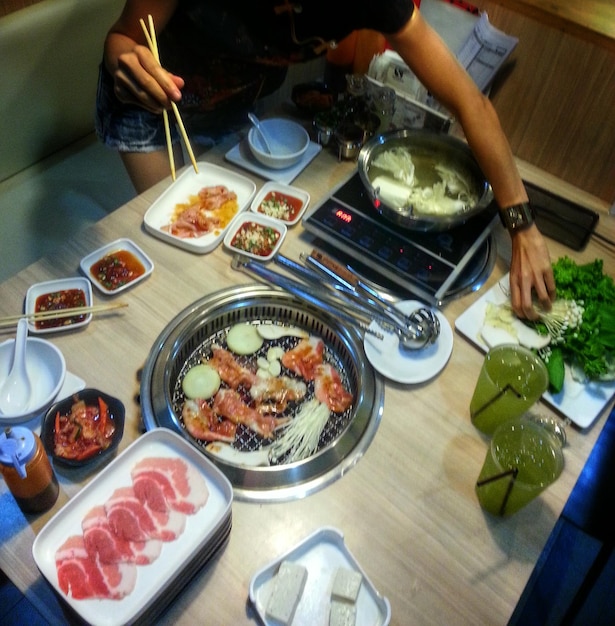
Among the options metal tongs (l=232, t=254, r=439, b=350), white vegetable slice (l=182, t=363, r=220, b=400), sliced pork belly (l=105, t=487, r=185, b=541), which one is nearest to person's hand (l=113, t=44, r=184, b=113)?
metal tongs (l=232, t=254, r=439, b=350)

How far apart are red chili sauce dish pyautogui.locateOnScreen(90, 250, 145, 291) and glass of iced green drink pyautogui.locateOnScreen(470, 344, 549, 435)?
3.14 ft

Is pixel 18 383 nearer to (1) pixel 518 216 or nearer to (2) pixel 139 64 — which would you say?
(2) pixel 139 64

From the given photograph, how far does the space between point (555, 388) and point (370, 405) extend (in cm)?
46

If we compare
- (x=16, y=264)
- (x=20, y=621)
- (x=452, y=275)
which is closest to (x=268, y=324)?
(x=452, y=275)

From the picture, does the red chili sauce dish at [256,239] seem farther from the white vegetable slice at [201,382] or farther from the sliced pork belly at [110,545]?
the sliced pork belly at [110,545]

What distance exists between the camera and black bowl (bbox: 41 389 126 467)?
113cm

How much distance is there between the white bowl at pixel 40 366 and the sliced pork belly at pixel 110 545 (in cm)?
35

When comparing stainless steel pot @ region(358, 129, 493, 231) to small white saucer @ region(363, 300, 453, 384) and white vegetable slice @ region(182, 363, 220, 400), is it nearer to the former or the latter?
small white saucer @ region(363, 300, 453, 384)

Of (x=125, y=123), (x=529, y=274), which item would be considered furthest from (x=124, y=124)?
(x=529, y=274)

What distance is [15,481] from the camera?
3.29ft

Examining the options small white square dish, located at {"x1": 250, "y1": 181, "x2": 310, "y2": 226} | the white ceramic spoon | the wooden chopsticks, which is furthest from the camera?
small white square dish, located at {"x1": 250, "y1": 181, "x2": 310, "y2": 226}

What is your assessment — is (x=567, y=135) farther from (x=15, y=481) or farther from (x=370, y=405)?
(x=15, y=481)

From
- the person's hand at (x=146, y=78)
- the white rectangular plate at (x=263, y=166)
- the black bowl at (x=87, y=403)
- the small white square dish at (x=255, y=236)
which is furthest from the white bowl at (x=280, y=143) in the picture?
the black bowl at (x=87, y=403)

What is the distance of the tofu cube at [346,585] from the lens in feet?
3.35
